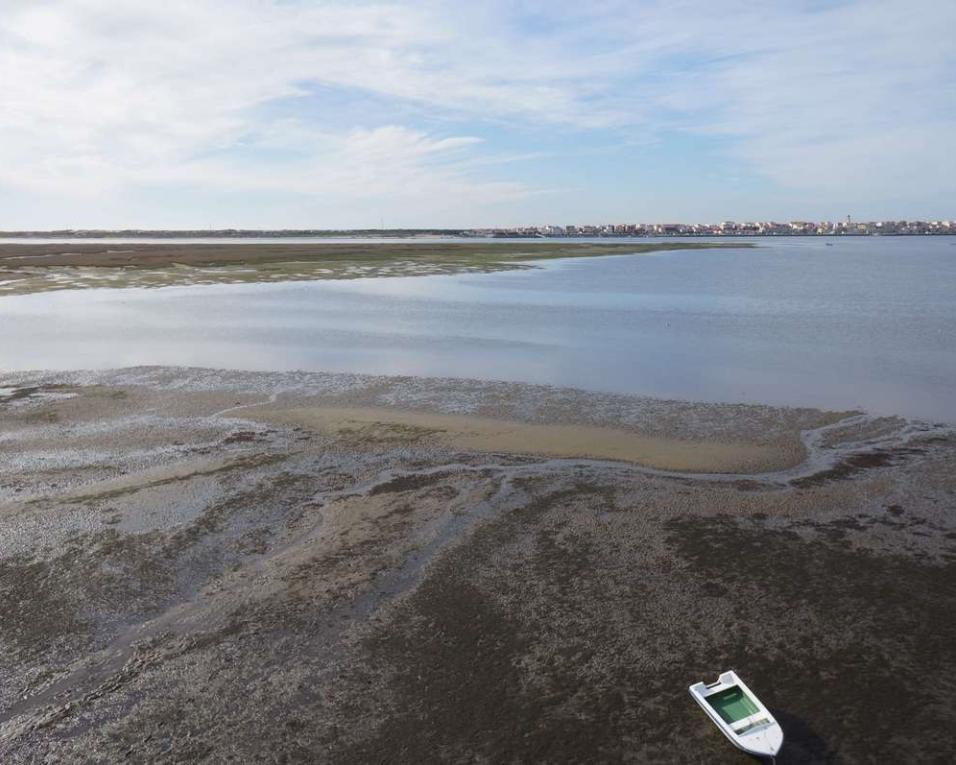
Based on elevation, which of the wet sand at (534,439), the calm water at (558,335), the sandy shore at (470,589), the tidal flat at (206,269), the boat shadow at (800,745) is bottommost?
the boat shadow at (800,745)

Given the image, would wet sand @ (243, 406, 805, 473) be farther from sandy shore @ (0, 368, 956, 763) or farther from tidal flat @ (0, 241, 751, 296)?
tidal flat @ (0, 241, 751, 296)

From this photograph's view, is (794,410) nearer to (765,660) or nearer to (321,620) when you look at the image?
(765,660)

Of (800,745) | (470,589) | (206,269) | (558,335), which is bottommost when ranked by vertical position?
(800,745)

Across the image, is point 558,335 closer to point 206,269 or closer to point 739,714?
point 739,714

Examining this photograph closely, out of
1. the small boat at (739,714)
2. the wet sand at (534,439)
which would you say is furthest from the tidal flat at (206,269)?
the small boat at (739,714)

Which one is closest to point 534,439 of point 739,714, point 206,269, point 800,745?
point 739,714

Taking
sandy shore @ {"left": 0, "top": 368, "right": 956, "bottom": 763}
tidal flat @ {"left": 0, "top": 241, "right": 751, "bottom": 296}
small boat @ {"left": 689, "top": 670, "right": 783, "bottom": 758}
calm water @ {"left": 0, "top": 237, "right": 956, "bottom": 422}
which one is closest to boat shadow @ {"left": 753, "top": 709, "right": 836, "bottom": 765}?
sandy shore @ {"left": 0, "top": 368, "right": 956, "bottom": 763}

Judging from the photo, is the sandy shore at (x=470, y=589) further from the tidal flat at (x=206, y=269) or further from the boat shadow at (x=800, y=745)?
the tidal flat at (x=206, y=269)
